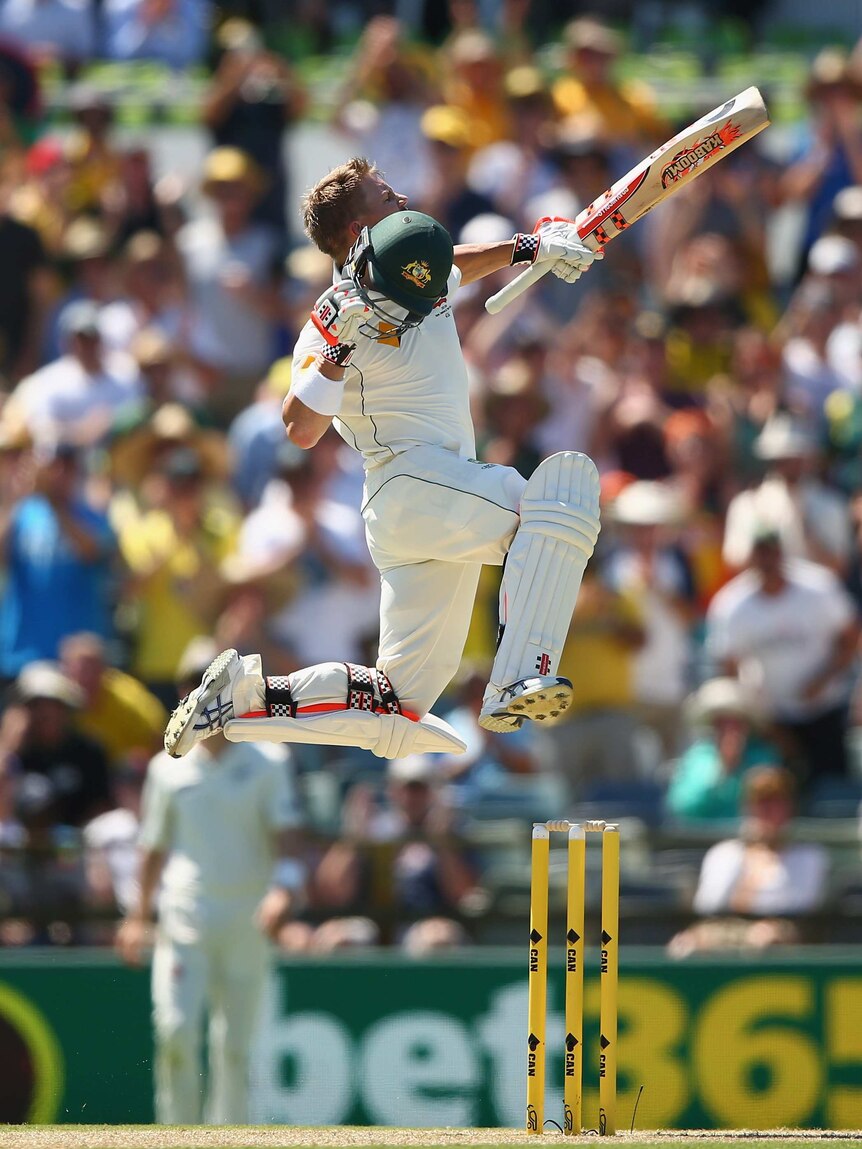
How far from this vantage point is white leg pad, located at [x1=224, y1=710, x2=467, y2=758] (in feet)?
24.3

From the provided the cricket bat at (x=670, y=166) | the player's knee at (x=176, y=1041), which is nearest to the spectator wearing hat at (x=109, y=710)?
the player's knee at (x=176, y=1041)

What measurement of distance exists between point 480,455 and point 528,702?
499 cm

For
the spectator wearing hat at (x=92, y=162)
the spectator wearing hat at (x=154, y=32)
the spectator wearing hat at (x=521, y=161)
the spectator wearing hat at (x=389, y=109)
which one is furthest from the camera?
the spectator wearing hat at (x=154, y=32)

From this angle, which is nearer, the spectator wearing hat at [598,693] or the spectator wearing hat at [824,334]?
the spectator wearing hat at [598,693]

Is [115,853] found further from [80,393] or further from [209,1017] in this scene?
[80,393]

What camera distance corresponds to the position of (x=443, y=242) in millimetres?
7047

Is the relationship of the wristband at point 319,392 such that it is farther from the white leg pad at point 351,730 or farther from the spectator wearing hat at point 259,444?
the spectator wearing hat at point 259,444

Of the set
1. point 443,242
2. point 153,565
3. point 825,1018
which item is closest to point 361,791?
point 153,565

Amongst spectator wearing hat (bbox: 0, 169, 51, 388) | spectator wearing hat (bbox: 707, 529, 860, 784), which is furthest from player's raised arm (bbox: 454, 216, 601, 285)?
spectator wearing hat (bbox: 0, 169, 51, 388)

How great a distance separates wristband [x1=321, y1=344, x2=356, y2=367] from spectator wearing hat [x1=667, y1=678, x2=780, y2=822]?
4.46 metres

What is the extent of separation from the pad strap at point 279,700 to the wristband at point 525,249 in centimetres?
167

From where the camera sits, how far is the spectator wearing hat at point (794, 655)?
11.5 metres

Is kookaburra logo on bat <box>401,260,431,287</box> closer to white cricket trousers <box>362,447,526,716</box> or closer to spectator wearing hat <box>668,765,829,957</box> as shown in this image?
white cricket trousers <box>362,447,526,716</box>

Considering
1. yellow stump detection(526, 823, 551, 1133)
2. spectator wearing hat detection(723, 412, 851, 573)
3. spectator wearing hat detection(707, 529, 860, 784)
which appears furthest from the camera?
spectator wearing hat detection(723, 412, 851, 573)
